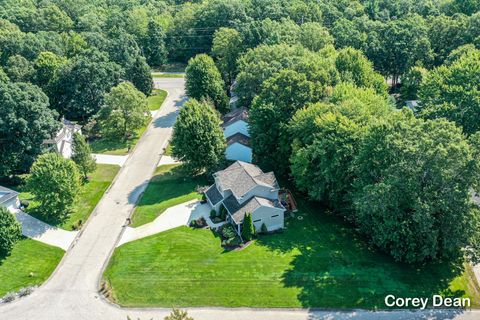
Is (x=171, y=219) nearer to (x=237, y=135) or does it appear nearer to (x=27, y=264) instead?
(x=27, y=264)

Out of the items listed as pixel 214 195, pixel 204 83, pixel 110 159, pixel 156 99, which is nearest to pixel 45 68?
pixel 156 99

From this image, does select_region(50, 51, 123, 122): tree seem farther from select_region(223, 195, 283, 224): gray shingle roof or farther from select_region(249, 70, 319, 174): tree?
select_region(223, 195, 283, 224): gray shingle roof

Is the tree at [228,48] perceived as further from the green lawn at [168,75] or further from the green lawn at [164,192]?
the green lawn at [164,192]

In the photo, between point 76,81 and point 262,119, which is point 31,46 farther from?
point 262,119

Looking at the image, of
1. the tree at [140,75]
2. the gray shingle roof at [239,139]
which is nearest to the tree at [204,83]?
the tree at [140,75]

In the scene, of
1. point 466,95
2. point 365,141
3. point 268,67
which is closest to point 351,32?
point 268,67

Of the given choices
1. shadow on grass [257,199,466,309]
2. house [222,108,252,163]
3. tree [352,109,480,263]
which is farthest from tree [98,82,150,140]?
tree [352,109,480,263]
